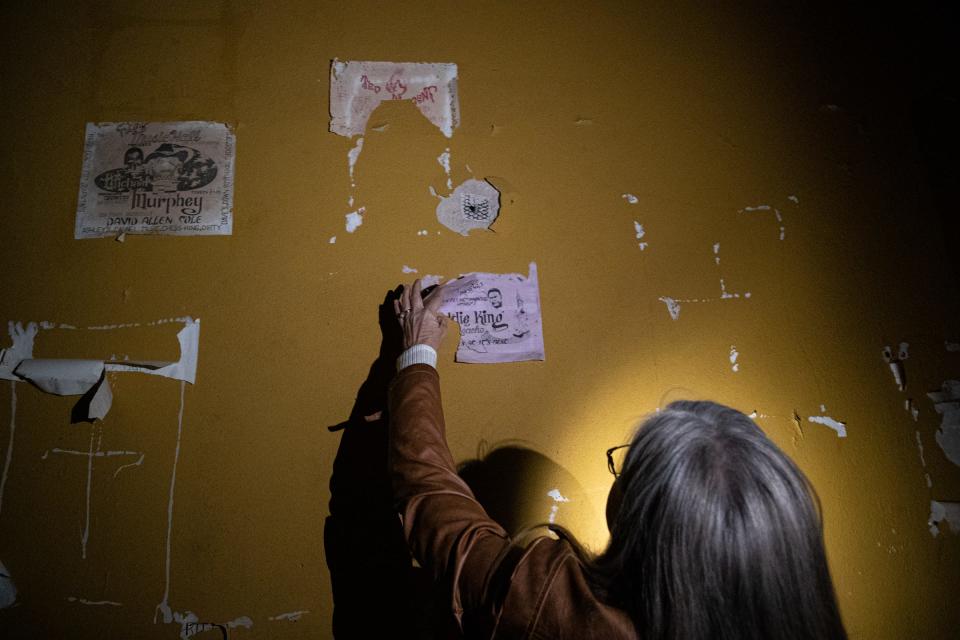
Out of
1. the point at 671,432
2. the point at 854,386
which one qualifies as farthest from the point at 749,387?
the point at 671,432

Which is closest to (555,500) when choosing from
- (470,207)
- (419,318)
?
(419,318)

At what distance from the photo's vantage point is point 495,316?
4.17ft

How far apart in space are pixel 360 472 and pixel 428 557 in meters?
0.43

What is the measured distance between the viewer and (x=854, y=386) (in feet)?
4.37

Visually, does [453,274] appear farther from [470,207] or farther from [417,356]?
[417,356]

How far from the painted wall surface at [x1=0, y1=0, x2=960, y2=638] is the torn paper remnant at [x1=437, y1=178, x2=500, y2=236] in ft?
0.11

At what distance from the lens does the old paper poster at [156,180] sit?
1.23m

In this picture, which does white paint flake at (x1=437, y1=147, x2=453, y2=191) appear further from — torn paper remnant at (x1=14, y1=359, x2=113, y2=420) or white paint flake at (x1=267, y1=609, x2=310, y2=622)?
white paint flake at (x1=267, y1=609, x2=310, y2=622)

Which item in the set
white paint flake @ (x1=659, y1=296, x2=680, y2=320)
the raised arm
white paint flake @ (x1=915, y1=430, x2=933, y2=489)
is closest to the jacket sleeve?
the raised arm

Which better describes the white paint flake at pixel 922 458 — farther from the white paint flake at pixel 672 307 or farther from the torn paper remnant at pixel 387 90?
the torn paper remnant at pixel 387 90

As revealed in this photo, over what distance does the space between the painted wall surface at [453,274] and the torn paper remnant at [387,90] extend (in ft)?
0.10

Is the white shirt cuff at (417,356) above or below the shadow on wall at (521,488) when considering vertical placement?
above

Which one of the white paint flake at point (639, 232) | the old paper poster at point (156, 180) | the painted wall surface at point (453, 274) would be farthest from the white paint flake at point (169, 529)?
the white paint flake at point (639, 232)

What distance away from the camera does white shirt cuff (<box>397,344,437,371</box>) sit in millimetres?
1076
